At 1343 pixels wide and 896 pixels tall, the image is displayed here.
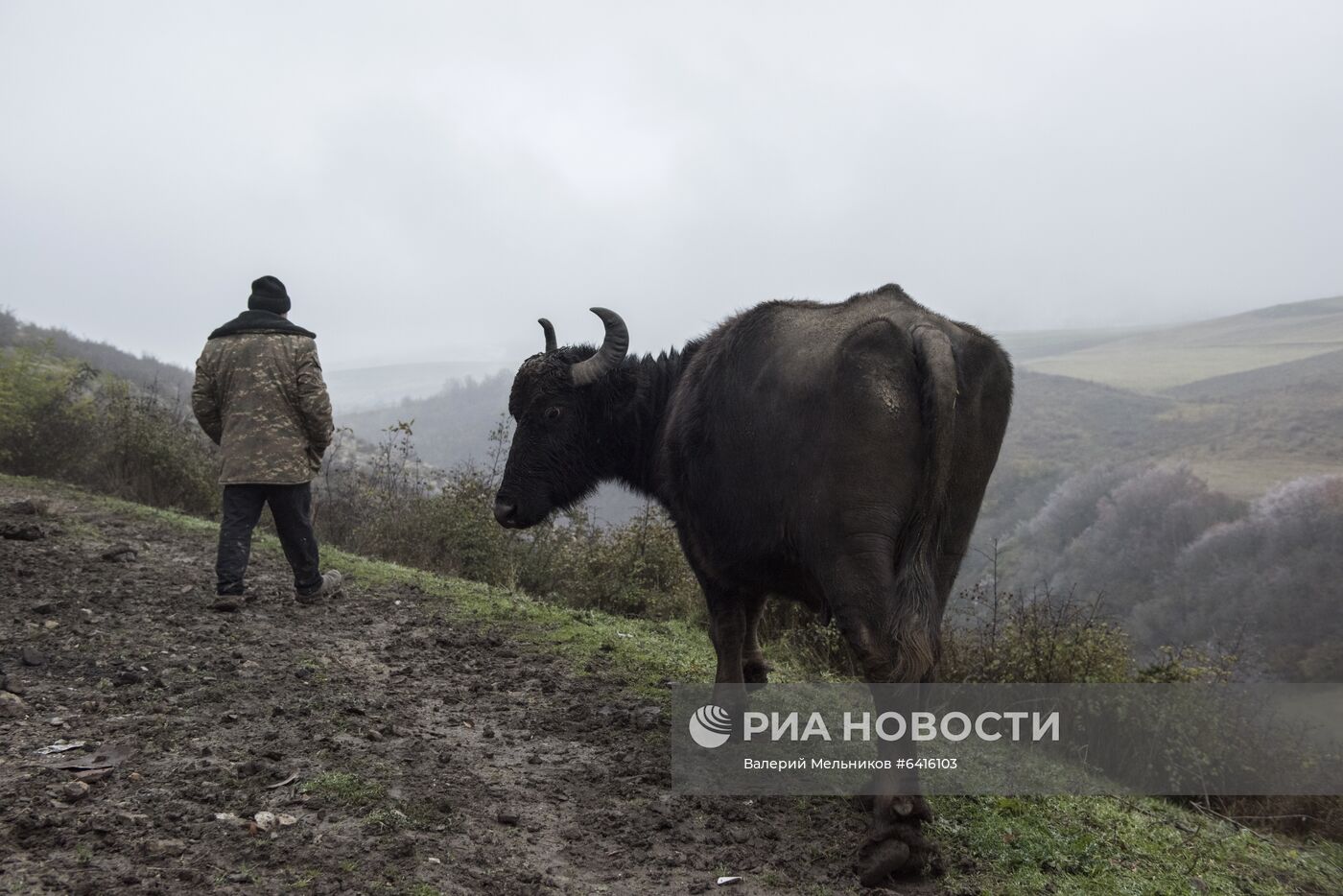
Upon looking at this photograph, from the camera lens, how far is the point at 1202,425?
95.9ft

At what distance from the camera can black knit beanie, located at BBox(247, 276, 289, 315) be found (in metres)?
7.07

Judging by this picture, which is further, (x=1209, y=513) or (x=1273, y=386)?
(x=1273, y=386)

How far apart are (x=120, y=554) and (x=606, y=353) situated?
5223 millimetres

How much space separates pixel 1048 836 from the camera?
157 inches

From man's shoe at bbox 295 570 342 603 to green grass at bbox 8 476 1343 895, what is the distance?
1.28 feet

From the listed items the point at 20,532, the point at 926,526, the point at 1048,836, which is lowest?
the point at 1048,836

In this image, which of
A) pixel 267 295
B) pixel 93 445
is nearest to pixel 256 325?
pixel 267 295

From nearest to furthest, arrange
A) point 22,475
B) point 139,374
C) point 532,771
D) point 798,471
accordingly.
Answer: point 798,471 → point 532,771 → point 22,475 → point 139,374

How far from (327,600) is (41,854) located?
443 centimetres

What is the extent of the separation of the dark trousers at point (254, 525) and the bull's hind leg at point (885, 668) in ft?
16.1

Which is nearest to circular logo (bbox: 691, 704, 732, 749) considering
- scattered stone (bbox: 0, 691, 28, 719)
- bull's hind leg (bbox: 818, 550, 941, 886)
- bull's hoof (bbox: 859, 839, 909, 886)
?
bull's hind leg (bbox: 818, 550, 941, 886)

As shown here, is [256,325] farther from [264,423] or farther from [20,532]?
[20,532]

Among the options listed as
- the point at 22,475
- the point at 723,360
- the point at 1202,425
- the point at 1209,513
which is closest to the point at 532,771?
the point at 723,360

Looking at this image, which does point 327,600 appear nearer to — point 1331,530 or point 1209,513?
point 1331,530
